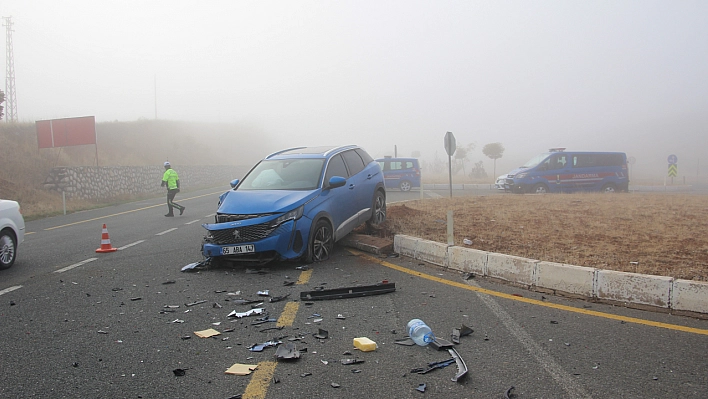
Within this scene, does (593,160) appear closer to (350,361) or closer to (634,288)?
(634,288)

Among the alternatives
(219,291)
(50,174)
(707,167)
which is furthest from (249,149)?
(219,291)

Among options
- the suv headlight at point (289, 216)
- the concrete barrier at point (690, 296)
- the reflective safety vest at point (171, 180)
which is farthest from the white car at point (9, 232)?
the concrete barrier at point (690, 296)

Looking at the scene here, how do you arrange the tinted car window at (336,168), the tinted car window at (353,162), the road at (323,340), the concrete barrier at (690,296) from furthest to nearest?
the tinted car window at (353,162)
the tinted car window at (336,168)
the concrete barrier at (690,296)
the road at (323,340)

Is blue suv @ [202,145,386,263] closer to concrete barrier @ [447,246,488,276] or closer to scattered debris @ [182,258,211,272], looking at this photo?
scattered debris @ [182,258,211,272]

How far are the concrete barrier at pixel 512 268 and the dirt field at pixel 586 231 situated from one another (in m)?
0.75

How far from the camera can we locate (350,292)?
601cm

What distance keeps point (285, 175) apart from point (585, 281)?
16.9 ft

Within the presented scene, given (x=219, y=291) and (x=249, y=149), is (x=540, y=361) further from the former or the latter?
(x=249, y=149)

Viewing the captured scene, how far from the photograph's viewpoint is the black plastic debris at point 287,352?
3986 mm

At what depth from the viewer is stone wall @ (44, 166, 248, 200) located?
26594 mm

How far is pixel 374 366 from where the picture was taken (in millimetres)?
3832

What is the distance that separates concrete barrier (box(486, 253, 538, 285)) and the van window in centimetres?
1891

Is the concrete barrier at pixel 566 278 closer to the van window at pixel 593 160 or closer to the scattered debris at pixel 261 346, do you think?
the scattered debris at pixel 261 346

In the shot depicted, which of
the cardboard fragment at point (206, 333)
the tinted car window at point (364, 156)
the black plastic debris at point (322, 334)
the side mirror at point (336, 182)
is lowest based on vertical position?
the black plastic debris at point (322, 334)
